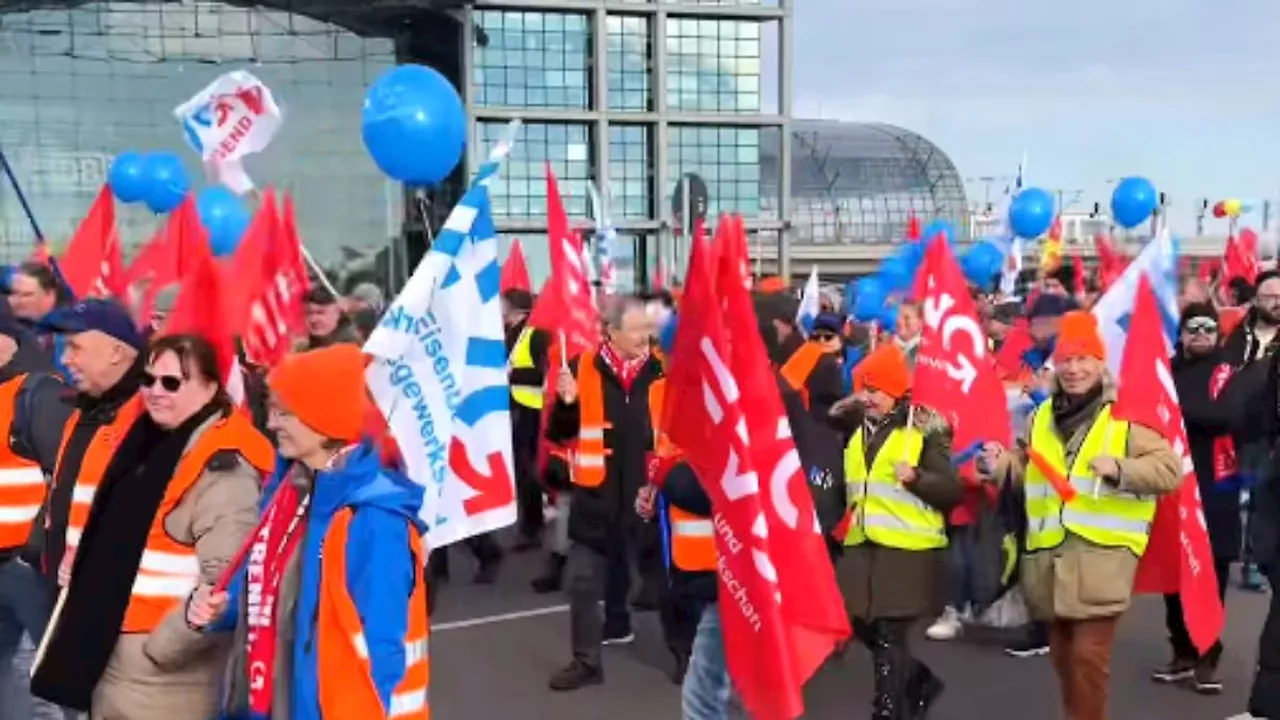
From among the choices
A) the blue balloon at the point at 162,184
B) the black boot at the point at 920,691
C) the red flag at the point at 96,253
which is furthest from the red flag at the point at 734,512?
the blue balloon at the point at 162,184

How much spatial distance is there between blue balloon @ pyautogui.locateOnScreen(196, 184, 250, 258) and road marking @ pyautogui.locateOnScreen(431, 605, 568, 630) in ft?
14.8

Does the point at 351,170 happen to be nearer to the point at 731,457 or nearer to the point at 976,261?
the point at 976,261

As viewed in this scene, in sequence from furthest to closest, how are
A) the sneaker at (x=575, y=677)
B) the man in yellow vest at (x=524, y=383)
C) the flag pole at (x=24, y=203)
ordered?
the man in yellow vest at (x=524, y=383)
the flag pole at (x=24, y=203)
the sneaker at (x=575, y=677)

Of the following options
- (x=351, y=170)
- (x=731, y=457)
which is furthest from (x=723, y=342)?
(x=351, y=170)

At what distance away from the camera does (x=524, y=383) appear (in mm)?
9219

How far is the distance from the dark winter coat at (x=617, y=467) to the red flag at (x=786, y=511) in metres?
2.35

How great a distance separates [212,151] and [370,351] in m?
7.20

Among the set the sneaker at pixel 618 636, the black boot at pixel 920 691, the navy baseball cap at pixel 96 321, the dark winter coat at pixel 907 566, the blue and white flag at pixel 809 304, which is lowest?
the sneaker at pixel 618 636

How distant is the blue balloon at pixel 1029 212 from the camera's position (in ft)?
58.1

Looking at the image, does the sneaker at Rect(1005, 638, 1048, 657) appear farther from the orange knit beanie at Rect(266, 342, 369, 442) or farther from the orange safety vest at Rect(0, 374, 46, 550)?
the orange knit beanie at Rect(266, 342, 369, 442)

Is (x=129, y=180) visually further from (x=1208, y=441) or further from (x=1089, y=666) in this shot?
(x=1089, y=666)

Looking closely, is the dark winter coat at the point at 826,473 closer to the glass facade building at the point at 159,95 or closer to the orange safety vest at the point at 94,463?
the orange safety vest at the point at 94,463

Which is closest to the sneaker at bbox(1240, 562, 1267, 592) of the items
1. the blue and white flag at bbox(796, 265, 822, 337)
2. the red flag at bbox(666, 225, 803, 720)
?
the blue and white flag at bbox(796, 265, 822, 337)

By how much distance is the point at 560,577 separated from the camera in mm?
8703
